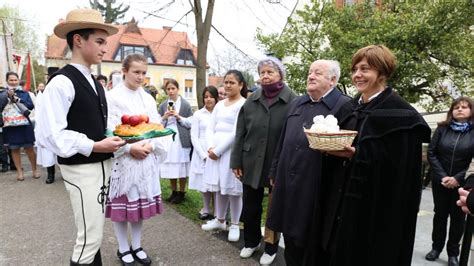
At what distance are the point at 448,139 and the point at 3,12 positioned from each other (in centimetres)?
4199

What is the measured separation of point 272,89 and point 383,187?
1.58m

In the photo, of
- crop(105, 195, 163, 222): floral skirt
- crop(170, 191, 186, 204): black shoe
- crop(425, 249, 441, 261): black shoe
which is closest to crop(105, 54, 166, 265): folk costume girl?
crop(105, 195, 163, 222): floral skirt

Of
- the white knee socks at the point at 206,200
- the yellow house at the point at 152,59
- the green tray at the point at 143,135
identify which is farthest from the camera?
the yellow house at the point at 152,59

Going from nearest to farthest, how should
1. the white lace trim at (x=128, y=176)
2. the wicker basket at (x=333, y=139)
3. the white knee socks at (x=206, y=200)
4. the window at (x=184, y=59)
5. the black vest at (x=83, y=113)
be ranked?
the wicker basket at (x=333, y=139)
the black vest at (x=83, y=113)
the white lace trim at (x=128, y=176)
the white knee socks at (x=206, y=200)
the window at (x=184, y=59)

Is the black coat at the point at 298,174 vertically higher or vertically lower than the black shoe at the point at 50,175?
higher

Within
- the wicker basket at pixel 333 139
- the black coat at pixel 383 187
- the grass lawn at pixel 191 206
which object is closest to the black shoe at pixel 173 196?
the grass lawn at pixel 191 206

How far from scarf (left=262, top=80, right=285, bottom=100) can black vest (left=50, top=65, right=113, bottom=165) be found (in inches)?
65.6

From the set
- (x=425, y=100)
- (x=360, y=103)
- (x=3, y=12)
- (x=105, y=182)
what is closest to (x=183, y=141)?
(x=105, y=182)

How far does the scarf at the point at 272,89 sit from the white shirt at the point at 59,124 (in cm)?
185

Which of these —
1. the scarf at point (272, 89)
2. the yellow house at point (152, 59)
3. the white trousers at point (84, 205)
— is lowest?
the white trousers at point (84, 205)

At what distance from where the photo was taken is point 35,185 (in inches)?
276

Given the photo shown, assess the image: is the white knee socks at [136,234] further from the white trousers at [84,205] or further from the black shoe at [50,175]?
the black shoe at [50,175]

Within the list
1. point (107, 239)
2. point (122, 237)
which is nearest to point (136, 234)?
point (122, 237)

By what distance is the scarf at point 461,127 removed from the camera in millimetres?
3962
